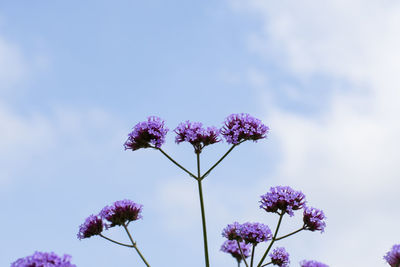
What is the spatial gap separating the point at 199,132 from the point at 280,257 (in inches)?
148

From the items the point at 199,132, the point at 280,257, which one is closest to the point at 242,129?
the point at 199,132

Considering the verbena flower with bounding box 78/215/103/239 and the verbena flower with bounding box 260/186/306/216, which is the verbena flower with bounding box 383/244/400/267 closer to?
the verbena flower with bounding box 260/186/306/216

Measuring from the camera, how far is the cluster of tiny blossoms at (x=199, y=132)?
1240 cm

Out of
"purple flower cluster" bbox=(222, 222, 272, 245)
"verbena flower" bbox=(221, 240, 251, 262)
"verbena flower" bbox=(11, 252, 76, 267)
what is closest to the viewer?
"verbena flower" bbox=(11, 252, 76, 267)

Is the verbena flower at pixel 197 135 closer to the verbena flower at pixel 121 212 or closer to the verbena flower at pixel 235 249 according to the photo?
the verbena flower at pixel 121 212

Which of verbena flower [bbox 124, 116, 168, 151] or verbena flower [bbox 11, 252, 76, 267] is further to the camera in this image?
verbena flower [bbox 124, 116, 168, 151]

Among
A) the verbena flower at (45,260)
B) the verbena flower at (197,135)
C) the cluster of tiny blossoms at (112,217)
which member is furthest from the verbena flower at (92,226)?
the verbena flower at (45,260)

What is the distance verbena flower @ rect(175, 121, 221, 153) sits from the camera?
12.4 metres

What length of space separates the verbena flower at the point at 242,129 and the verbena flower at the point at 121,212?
278cm

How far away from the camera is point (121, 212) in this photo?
1241 cm

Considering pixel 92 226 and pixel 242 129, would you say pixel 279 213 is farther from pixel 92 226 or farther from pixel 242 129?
pixel 92 226

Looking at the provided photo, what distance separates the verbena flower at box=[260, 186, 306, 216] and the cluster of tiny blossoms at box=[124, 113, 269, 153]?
1453 mm

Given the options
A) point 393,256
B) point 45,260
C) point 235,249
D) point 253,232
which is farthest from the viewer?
point 235,249

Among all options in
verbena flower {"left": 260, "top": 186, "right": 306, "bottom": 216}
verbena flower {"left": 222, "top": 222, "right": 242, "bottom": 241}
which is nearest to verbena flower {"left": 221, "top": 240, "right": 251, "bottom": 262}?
verbena flower {"left": 222, "top": 222, "right": 242, "bottom": 241}
